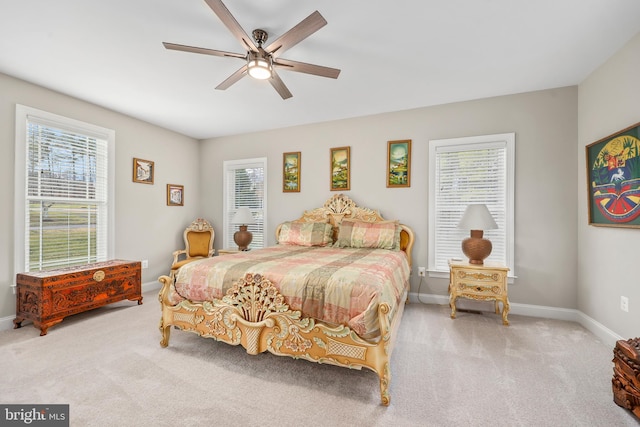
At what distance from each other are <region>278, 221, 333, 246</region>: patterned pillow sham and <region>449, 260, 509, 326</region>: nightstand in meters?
1.64

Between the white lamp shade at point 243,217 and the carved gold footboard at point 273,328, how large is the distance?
210cm

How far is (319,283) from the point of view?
2.00 m

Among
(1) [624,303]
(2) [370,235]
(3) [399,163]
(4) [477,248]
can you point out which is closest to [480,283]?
(4) [477,248]

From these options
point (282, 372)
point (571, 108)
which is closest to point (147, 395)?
point (282, 372)

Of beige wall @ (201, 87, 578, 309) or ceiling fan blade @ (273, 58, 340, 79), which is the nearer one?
ceiling fan blade @ (273, 58, 340, 79)

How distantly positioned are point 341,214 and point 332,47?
2.29 meters

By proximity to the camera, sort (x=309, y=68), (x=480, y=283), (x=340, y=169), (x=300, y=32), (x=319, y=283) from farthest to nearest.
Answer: (x=340, y=169)
(x=480, y=283)
(x=309, y=68)
(x=319, y=283)
(x=300, y=32)

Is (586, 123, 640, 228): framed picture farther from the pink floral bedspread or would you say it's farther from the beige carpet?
the pink floral bedspread

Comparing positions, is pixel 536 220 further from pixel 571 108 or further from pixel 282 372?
pixel 282 372

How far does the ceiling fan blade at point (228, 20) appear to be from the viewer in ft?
5.20

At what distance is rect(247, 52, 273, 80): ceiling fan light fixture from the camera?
6.88 ft

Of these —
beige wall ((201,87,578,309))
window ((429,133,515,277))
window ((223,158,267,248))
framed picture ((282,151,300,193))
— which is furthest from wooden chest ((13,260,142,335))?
window ((429,133,515,277))

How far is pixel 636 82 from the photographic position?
2.29 metres

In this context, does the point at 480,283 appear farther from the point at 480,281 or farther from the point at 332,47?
the point at 332,47
